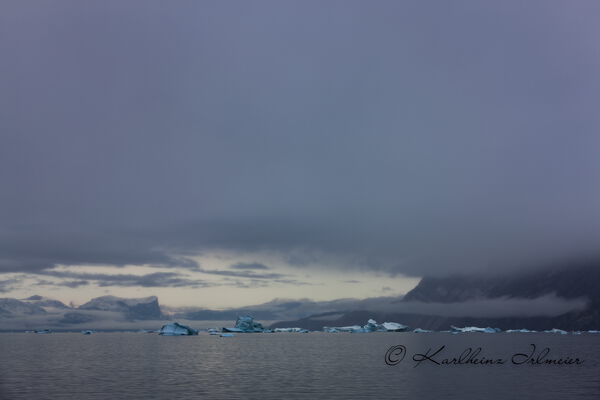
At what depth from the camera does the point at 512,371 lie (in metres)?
70.7

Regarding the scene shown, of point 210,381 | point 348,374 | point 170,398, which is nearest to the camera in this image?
point 170,398

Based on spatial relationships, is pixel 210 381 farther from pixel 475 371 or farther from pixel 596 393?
pixel 596 393

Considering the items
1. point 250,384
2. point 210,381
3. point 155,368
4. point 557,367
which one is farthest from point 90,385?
point 557,367

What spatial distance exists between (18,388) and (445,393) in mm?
46178

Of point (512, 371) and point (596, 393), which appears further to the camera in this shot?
point (512, 371)

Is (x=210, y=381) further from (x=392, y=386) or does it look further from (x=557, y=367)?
(x=557, y=367)

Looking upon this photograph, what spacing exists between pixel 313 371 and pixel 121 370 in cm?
2959

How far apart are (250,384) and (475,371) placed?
33.6 metres

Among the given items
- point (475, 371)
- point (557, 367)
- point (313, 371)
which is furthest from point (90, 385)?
point (557, 367)

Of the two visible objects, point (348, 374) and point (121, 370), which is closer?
point (348, 374)

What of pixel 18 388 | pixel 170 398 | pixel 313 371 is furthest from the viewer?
pixel 313 371

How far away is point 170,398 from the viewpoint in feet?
155

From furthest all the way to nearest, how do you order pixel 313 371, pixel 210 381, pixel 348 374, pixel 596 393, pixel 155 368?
pixel 155 368 → pixel 313 371 → pixel 348 374 → pixel 210 381 → pixel 596 393

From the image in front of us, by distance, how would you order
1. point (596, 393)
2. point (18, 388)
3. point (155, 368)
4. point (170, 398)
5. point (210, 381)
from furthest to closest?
point (155, 368)
point (210, 381)
point (18, 388)
point (596, 393)
point (170, 398)
